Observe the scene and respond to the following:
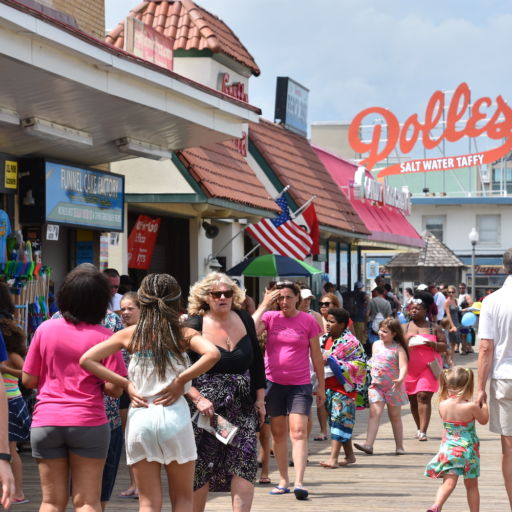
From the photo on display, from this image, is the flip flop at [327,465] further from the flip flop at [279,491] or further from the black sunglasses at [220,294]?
the black sunglasses at [220,294]

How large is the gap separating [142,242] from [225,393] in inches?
474

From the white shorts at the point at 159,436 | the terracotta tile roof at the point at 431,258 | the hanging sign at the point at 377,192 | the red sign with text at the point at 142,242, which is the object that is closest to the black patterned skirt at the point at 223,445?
the white shorts at the point at 159,436

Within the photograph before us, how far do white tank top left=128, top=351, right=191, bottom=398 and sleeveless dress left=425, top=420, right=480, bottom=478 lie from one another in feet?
8.90

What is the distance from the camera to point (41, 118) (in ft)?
41.0

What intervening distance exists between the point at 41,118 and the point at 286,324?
4.26 m

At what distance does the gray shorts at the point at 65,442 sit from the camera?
6.07 metres

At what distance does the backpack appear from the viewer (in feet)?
76.1

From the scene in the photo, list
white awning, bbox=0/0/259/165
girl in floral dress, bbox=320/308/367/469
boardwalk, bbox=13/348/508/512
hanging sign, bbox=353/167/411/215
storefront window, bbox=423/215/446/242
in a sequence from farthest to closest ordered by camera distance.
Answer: storefront window, bbox=423/215/446/242, hanging sign, bbox=353/167/411/215, girl in floral dress, bbox=320/308/367/469, white awning, bbox=0/0/259/165, boardwalk, bbox=13/348/508/512

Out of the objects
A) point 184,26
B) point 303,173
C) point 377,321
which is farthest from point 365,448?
point 303,173

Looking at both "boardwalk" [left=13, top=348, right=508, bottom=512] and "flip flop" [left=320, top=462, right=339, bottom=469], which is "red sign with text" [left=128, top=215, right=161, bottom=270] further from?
"flip flop" [left=320, top=462, right=339, bottom=469]

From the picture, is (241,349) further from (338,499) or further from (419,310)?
(419,310)

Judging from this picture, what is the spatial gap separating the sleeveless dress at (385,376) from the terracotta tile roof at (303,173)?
11.8m

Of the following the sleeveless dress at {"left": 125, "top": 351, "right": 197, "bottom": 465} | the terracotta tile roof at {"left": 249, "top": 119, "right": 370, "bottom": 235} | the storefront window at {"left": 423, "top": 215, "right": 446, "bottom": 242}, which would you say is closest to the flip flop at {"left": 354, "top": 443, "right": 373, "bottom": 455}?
the sleeveless dress at {"left": 125, "top": 351, "right": 197, "bottom": 465}

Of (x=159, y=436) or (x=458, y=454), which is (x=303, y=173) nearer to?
(x=458, y=454)
